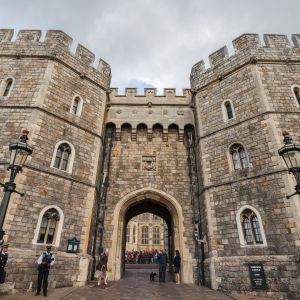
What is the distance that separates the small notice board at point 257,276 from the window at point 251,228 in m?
0.80

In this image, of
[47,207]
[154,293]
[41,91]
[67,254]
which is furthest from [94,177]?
[154,293]

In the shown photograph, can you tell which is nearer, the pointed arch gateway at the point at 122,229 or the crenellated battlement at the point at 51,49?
the pointed arch gateway at the point at 122,229

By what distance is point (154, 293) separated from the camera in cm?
738

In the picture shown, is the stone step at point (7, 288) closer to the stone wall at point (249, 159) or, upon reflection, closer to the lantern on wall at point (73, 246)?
the lantern on wall at point (73, 246)

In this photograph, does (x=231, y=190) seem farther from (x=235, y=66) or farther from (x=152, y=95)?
(x=152, y=95)

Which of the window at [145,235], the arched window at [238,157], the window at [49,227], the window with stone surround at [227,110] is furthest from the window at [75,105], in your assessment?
the window at [145,235]

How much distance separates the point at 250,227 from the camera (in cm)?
869

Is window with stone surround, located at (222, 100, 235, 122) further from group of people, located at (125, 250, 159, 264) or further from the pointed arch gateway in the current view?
group of people, located at (125, 250, 159, 264)

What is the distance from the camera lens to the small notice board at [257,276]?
7.67 m

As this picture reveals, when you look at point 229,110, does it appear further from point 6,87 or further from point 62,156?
point 6,87

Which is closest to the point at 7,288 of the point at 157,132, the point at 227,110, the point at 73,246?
the point at 73,246

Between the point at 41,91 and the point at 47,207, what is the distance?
5107mm

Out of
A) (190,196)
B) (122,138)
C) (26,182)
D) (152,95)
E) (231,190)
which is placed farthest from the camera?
(152,95)

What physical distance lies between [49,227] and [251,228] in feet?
24.8
